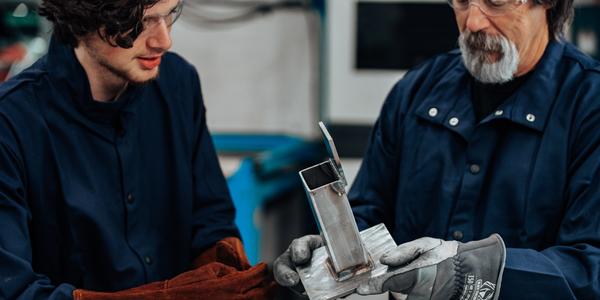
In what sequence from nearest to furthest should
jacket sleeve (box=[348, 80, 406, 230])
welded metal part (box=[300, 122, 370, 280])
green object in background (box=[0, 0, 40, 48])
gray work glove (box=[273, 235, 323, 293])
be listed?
welded metal part (box=[300, 122, 370, 280])
gray work glove (box=[273, 235, 323, 293])
jacket sleeve (box=[348, 80, 406, 230])
green object in background (box=[0, 0, 40, 48])

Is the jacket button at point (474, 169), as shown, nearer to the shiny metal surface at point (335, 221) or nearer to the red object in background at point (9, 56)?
the shiny metal surface at point (335, 221)

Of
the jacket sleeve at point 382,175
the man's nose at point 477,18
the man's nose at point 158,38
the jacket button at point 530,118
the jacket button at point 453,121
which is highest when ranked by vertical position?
the man's nose at point 477,18

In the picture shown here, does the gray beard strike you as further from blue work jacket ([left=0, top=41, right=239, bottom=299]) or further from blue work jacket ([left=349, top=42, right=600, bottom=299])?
blue work jacket ([left=0, top=41, right=239, bottom=299])

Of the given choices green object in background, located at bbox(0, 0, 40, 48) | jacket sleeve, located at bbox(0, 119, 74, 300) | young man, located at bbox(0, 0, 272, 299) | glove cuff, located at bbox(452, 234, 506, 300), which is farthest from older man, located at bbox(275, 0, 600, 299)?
green object in background, located at bbox(0, 0, 40, 48)

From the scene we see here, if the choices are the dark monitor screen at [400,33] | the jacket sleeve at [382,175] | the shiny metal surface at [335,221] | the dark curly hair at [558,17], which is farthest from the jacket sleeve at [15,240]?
the dark monitor screen at [400,33]

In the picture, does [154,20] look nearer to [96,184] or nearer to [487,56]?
[96,184]

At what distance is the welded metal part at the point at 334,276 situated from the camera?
136cm

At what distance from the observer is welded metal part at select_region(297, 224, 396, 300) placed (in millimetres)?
1361

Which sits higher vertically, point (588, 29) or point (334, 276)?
point (588, 29)

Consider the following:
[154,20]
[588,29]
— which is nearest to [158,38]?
[154,20]

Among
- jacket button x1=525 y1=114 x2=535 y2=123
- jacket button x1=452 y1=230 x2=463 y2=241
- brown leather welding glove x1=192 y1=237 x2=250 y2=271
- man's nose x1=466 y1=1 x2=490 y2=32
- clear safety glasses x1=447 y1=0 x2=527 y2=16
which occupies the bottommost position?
brown leather welding glove x1=192 y1=237 x2=250 y2=271

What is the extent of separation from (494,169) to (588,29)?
6.69 ft

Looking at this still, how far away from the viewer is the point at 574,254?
140 centimetres

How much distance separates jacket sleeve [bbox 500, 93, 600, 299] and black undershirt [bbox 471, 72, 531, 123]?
0.55 feet
